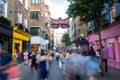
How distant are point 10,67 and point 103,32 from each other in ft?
60.2

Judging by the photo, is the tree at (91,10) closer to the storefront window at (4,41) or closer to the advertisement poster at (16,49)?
the storefront window at (4,41)

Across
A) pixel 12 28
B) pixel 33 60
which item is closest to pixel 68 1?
pixel 33 60

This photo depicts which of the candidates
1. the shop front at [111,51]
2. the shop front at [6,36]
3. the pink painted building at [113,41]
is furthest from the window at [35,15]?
the shop front at [111,51]

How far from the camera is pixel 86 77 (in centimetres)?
636

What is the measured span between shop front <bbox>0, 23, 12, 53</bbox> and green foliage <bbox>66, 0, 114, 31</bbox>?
661 cm

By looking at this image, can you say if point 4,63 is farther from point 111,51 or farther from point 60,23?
point 60,23

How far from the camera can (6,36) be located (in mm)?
21578

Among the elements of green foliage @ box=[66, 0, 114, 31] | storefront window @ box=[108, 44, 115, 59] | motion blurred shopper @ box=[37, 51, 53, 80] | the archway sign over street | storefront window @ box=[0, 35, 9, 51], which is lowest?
motion blurred shopper @ box=[37, 51, 53, 80]

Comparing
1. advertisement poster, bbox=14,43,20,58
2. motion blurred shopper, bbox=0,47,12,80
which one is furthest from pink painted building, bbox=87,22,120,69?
motion blurred shopper, bbox=0,47,12,80

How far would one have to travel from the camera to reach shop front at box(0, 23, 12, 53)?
19.7 metres

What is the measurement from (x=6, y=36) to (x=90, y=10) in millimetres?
9787

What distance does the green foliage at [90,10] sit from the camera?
14284 millimetres

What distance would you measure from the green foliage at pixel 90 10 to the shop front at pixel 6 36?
6.61 metres

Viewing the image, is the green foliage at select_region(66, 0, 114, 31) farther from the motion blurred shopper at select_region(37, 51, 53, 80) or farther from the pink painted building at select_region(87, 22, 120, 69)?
the motion blurred shopper at select_region(37, 51, 53, 80)
